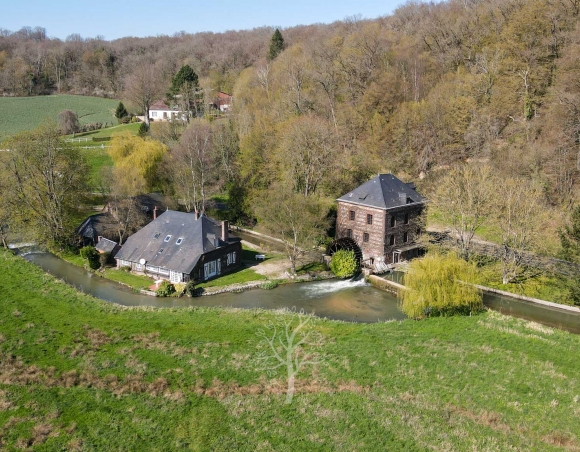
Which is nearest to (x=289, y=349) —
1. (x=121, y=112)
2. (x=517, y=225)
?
(x=517, y=225)

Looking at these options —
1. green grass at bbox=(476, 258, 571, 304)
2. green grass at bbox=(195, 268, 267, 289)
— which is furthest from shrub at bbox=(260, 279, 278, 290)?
green grass at bbox=(476, 258, 571, 304)

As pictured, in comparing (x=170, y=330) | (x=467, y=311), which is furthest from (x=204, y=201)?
(x=467, y=311)

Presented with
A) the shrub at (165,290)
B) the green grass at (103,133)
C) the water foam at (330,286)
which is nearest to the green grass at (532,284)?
the water foam at (330,286)

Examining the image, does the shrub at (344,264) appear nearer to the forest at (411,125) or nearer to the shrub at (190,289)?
the forest at (411,125)

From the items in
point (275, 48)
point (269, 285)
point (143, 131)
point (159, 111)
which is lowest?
point (269, 285)

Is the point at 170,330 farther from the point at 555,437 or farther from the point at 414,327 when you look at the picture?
the point at 555,437

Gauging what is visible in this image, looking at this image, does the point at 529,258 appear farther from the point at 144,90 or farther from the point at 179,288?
the point at 144,90

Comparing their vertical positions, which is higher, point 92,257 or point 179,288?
point 92,257
